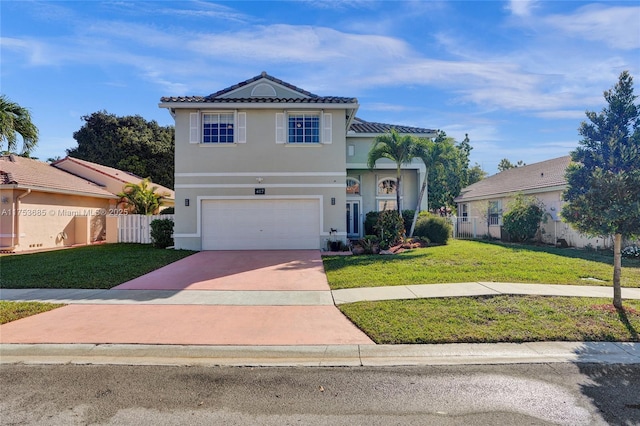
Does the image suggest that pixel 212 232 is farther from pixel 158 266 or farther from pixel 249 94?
pixel 249 94

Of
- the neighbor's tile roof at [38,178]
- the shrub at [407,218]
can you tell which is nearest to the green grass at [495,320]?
the shrub at [407,218]

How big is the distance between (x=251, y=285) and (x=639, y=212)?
8.41 metres

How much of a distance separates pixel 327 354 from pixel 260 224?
11288 millimetres

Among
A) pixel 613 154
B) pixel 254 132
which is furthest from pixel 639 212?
pixel 254 132

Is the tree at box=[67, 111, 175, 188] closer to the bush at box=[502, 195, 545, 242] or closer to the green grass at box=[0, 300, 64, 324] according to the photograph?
the green grass at box=[0, 300, 64, 324]

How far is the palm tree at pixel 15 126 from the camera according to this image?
930 cm

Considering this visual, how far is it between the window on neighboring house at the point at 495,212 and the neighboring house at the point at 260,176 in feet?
41.5

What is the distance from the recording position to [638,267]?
11531 mm

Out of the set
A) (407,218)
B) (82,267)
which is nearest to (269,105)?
(82,267)

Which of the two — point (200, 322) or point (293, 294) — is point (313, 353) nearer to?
point (200, 322)

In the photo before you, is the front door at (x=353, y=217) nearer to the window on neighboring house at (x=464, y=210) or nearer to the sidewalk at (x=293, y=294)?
the window on neighboring house at (x=464, y=210)

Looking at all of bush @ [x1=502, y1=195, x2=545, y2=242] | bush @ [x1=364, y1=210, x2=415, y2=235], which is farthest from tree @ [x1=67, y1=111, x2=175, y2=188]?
bush @ [x1=502, y1=195, x2=545, y2=242]

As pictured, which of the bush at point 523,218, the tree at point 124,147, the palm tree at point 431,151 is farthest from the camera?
the tree at point 124,147

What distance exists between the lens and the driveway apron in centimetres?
561
